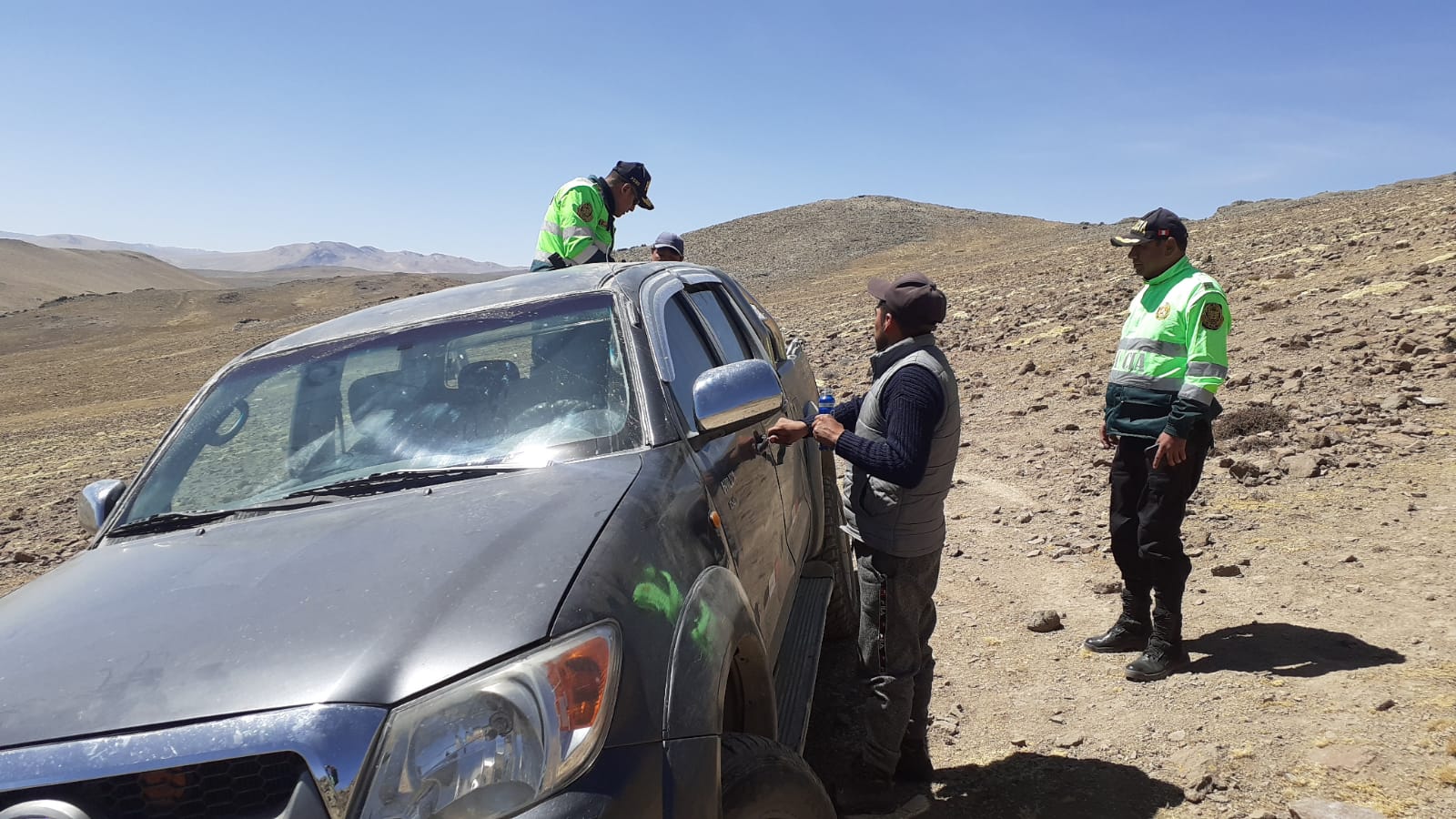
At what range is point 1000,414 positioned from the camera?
938 centimetres

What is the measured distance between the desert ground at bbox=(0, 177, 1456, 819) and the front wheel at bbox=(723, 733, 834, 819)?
→ 1315 mm

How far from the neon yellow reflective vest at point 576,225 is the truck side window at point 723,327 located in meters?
1.38

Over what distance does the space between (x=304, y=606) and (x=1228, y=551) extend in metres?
4.91

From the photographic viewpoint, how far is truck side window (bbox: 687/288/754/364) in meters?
3.72

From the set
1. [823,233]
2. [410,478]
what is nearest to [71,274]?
[823,233]

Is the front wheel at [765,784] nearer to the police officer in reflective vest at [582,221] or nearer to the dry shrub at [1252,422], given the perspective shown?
the police officer in reflective vest at [582,221]

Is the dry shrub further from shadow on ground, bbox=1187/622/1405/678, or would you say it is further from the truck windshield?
the truck windshield

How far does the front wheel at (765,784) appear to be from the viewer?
6.53 feet

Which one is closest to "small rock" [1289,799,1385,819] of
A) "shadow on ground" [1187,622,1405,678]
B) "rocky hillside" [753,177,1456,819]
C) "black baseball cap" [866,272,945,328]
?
"rocky hillside" [753,177,1456,819]

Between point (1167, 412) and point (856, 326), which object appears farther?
point (856, 326)

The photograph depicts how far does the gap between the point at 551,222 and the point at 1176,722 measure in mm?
3929

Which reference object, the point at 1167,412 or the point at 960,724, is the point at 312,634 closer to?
the point at 960,724

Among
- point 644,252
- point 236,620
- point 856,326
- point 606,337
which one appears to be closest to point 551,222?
point 606,337

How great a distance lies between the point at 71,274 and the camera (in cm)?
9269
